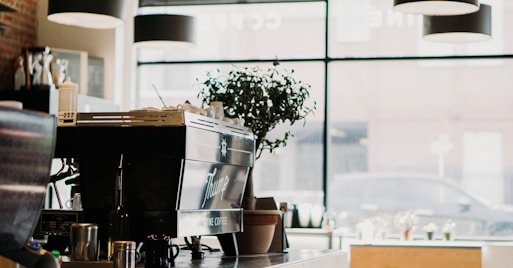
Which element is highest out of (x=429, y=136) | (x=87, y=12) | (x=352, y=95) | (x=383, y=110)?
(x=87, y=12)

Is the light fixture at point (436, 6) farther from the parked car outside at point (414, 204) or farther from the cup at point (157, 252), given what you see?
the parked car outside at point (414, 204)

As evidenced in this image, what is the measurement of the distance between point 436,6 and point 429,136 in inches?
130

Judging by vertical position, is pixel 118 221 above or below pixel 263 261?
above

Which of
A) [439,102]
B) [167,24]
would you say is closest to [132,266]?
[167,24]

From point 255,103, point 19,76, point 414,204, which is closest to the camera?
point 255,103

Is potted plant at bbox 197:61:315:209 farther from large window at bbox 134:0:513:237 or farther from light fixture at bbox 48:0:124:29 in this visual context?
large window at bbox 134:0:513:237

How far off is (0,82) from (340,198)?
10.2 feet

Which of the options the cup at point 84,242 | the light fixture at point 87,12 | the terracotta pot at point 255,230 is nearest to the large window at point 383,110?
the light fixture at point 87,12

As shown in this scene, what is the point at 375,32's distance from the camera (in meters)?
8.74

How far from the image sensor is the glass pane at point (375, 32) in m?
8.66

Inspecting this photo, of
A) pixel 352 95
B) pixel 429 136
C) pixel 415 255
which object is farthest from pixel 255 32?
pixel 415 255

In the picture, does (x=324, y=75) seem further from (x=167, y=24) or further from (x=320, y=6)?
(x=167, y=24)

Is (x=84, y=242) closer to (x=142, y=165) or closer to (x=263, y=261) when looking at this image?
(x=142, y=165)

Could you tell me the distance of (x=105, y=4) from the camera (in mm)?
5629
